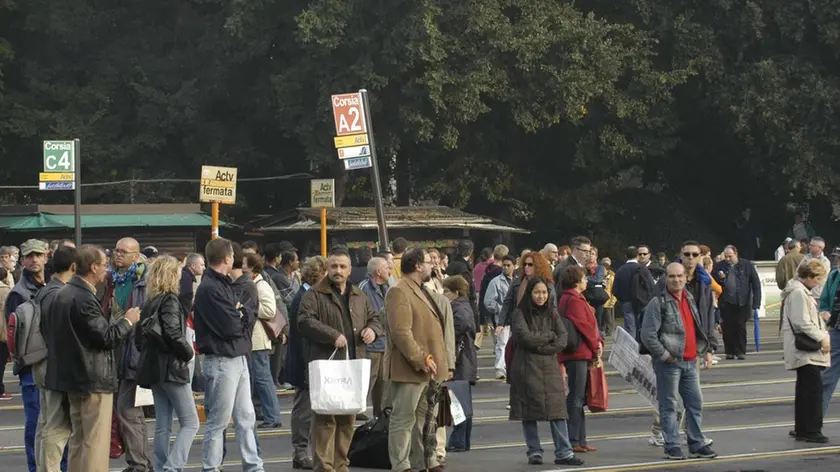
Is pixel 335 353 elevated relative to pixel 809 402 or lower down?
elevated

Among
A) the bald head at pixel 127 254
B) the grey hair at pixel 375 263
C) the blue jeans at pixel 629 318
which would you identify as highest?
the bald head at pixel 127 254

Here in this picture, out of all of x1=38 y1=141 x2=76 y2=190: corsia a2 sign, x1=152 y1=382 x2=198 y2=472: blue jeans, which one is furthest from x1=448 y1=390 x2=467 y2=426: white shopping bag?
x1=38 y1=141 x2=76 y2=190: corsia a2 sign

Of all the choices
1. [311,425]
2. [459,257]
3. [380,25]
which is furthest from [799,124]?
[311,425]

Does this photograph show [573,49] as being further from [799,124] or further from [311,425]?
[311,425]

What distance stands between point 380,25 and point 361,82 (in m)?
1.73

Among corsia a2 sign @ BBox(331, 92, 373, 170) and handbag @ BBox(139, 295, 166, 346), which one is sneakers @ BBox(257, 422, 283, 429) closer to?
handbag @ BBox(139, 295, 166, 346)

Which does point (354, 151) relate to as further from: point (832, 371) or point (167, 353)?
point (167, 353)

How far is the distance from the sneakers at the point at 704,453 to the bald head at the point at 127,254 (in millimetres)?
4976

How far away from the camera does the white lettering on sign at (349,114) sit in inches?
1041

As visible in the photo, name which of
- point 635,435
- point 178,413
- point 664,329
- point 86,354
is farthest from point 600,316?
point 86,354

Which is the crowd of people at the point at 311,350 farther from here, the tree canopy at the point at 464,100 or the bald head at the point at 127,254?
the tree canopy at the point at 464,100

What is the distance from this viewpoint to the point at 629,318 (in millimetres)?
25453

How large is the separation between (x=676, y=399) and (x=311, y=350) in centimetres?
336

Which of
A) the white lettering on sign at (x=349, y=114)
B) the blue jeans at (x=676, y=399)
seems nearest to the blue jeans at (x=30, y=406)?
the blue jeans at (x=676, y=399)
